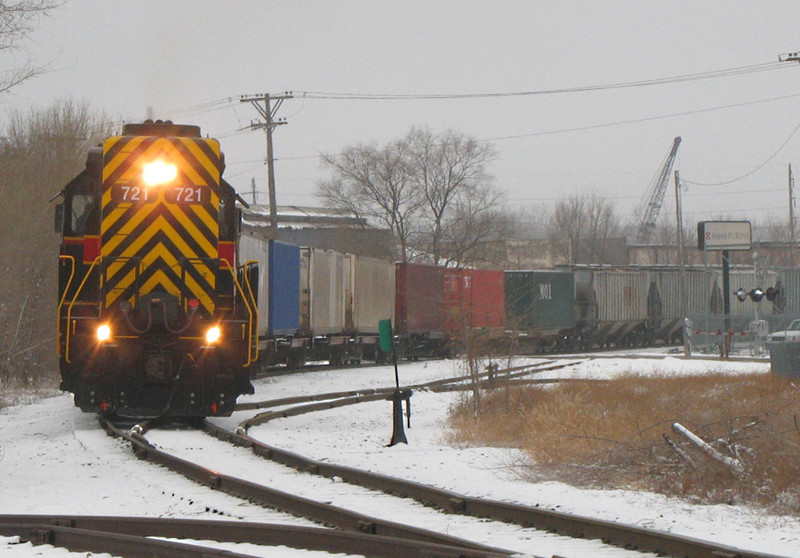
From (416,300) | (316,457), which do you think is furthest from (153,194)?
(416,300)

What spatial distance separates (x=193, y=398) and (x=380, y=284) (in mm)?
21338

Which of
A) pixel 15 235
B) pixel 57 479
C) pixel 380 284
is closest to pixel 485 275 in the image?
pixel 380 284

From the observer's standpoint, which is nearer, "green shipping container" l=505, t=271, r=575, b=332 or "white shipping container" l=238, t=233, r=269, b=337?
"white shipping container" l=238, t=233, r=269, b=337

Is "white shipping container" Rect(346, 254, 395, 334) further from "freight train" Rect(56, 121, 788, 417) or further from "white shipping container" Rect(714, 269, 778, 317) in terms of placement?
"white shipping container" Rect(714, 269, 778, 317)

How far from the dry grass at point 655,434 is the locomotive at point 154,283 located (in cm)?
336

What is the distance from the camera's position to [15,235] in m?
26.7

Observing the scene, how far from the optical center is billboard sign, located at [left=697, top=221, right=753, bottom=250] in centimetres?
4344

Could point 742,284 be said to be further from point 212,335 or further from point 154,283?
point 154,283

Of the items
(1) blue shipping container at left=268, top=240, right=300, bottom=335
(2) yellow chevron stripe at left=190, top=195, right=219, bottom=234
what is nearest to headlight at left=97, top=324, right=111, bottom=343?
(2) yellow chevron stripe at left=190, top=195, right=219, bottom=234

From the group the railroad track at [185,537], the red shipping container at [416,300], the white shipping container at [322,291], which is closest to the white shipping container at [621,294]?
the red shipping container at [416,300]

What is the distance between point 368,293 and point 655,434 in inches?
837

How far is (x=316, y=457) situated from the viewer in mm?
11680

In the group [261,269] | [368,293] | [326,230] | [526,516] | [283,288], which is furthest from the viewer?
[326,230]

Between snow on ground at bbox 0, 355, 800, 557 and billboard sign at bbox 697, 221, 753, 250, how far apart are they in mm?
28615
